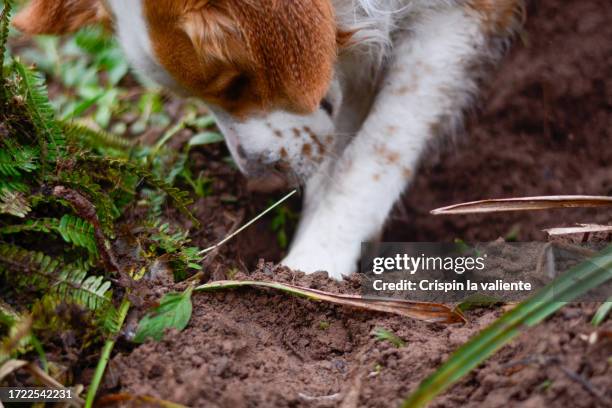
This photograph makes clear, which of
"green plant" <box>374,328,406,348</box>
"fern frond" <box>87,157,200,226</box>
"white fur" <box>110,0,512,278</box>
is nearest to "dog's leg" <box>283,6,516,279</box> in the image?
"white fur" <box>110,0,512,278</box>

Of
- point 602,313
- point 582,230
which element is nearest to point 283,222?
point 582,230

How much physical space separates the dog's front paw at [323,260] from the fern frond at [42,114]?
0.67 metres

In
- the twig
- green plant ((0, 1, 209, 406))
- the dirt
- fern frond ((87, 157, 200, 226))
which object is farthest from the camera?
fern frond ((87, 157, 200, 226))

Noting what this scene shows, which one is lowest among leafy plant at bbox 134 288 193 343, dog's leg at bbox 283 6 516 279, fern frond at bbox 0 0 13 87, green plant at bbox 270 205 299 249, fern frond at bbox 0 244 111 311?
green plant at bbox 270 205 299 249

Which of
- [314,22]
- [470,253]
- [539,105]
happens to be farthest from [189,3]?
[539,105]

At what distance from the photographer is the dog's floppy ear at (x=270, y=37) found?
5.02ft

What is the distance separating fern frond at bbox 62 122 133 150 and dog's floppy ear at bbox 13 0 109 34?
0.32 m

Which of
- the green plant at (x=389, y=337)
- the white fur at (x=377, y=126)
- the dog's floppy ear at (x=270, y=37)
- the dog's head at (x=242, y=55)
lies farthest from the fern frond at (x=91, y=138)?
the green plant at (x=389, y=337)

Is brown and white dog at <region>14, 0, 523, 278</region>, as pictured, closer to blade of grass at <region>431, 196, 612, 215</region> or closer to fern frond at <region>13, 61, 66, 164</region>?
fern frond at <region>13, 61, 66, 164</region>

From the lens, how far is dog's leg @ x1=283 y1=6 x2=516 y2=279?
79.1 inches

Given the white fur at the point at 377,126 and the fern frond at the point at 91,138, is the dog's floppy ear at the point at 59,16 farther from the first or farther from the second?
the white fur at the point at 377,126

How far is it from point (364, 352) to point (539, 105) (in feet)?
4.98

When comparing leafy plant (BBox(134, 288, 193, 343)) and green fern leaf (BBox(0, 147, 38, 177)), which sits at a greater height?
green fern leaf (BBox(0, 147, 38, 177))

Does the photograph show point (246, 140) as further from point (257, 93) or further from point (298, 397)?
point (298, 397)
